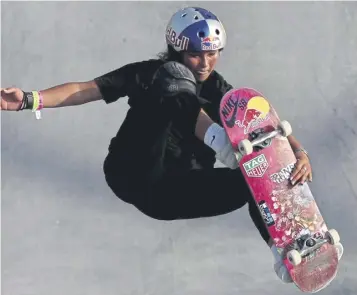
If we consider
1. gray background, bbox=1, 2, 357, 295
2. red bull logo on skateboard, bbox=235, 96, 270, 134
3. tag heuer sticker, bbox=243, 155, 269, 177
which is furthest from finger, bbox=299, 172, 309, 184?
gray background, bbox=1, 2, 357, 295

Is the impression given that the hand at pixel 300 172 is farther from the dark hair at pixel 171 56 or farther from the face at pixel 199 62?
the dark hair at pixel 171 56

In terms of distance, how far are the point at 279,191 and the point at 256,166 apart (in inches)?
6.2

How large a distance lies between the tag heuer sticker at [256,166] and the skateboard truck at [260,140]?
0.06m

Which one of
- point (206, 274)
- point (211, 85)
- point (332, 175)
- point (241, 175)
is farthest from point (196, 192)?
point (332, 175)

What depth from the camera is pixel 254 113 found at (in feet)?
14.6

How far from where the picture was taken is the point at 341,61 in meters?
7.14

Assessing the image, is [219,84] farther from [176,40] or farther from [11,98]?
[11,98]

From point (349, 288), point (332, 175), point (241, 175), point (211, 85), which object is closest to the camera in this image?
point (241, 175)

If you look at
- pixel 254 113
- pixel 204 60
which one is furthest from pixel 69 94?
pixel 254 113

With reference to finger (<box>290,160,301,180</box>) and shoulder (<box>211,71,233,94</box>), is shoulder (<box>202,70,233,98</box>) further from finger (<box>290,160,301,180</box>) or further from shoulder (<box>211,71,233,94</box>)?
finger (<box>290,160,301,180</box>)

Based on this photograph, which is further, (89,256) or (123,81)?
(89,256)

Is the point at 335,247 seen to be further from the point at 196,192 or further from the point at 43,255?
the point at 43,255

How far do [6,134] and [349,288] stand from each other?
2.50 meters

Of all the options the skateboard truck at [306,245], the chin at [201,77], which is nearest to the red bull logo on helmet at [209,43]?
the chin at [201,77]
